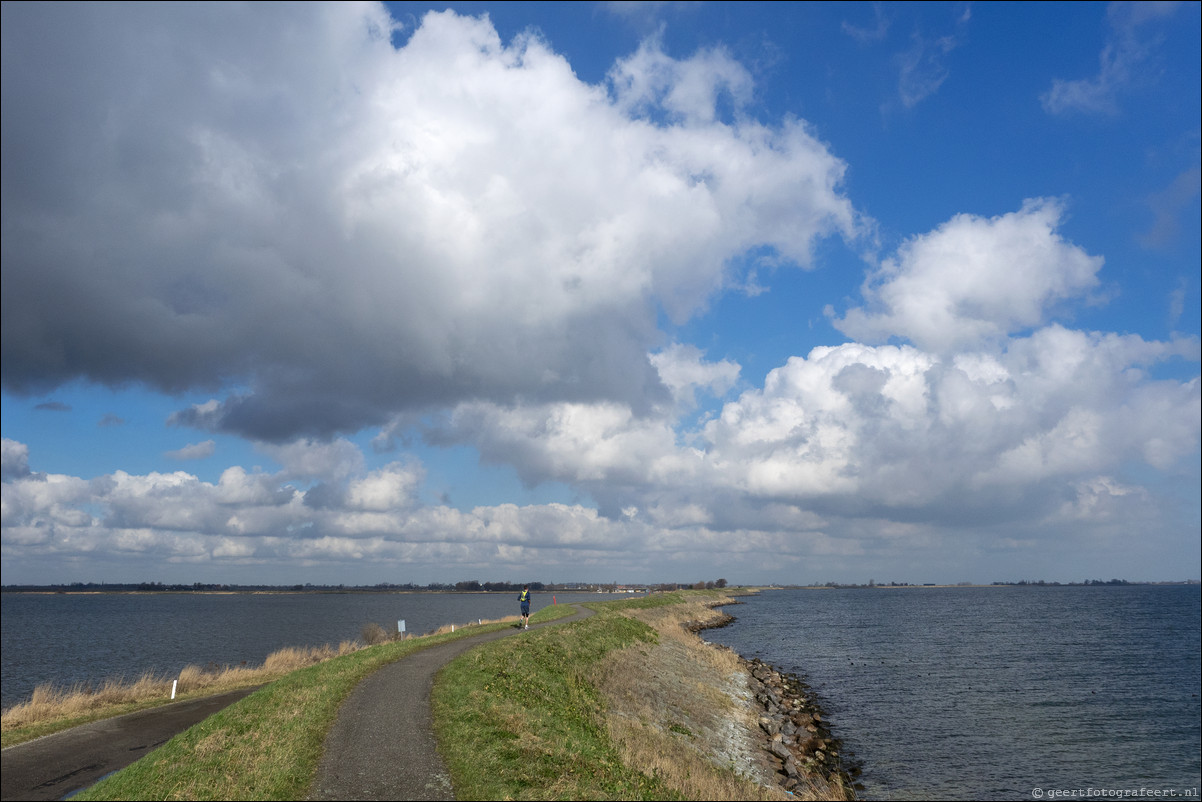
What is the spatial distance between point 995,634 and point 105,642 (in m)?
122

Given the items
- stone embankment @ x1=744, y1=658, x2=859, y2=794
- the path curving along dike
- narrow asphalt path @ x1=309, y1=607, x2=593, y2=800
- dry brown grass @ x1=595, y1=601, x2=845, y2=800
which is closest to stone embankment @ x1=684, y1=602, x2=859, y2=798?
stone embankment @ x1=744, y1=658, x2=859, y2=794

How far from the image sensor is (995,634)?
89062 mm

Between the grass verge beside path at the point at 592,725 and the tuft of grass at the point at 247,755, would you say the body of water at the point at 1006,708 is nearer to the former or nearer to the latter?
the grass verge beside path at the point at 592,725

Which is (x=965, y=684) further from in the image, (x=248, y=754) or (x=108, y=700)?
(x=108, y=700)

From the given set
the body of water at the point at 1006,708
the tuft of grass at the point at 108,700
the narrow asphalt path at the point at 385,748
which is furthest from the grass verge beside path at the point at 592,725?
the tuft of grass at the point at 108,700

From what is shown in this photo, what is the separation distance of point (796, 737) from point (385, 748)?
24.2m

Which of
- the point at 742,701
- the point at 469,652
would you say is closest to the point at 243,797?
the point at 469,652

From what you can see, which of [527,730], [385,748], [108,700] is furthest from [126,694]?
Result: [527,730]

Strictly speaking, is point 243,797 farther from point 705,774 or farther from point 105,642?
point 105,642

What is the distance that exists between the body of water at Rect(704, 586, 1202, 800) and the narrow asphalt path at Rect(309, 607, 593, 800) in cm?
2003

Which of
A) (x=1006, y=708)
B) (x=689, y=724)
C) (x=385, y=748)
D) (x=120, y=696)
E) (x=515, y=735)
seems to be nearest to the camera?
(x=385, y=748)

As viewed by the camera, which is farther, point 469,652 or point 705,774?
point 469,652

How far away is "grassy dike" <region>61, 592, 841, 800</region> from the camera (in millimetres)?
17453

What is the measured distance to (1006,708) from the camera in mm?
43688
